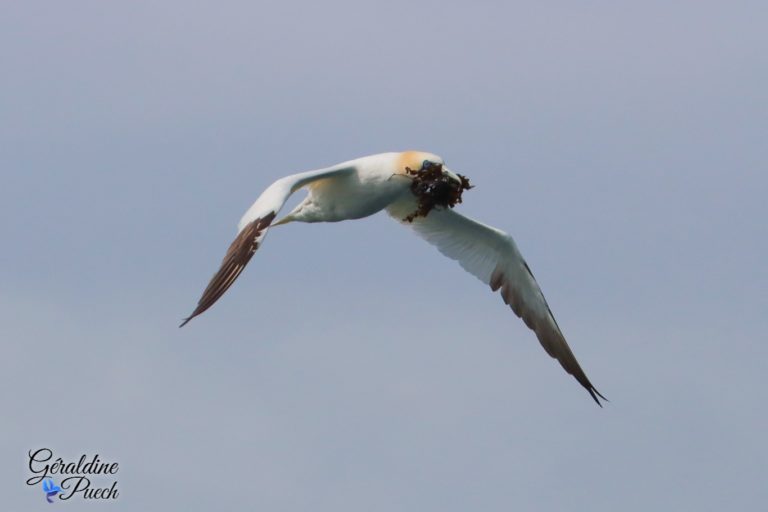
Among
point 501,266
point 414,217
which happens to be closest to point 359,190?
point 414,217

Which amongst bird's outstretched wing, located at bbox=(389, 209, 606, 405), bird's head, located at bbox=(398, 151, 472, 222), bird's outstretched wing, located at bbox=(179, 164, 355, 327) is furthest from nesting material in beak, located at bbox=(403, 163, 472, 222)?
bird's outstretched wing, located at bbox=(389, 209, 606, 405)

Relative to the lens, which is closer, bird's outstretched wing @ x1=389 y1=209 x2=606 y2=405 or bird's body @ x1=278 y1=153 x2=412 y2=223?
bird's body @ x1=278 y1=153 x2=412 y2=223

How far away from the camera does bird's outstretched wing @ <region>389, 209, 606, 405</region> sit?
31.4 meters

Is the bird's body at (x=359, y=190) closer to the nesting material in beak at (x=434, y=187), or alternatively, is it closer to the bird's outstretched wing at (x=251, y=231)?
the nesting material in beak at (x=434, y=187)

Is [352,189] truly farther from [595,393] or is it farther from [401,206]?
[595,393]

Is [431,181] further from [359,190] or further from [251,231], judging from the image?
[251,231]

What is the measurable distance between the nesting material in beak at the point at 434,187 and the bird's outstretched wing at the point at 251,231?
71.3 inches

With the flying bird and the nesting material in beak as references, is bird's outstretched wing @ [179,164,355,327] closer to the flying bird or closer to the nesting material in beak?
the flying bird

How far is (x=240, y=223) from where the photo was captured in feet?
84.3

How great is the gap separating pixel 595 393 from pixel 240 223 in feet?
30.2

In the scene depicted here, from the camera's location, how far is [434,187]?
27.8m

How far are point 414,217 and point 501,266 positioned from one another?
2926 mm

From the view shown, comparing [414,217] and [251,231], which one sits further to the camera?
[414,217]

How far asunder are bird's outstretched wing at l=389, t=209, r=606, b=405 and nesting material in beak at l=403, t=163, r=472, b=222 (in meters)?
2.80
